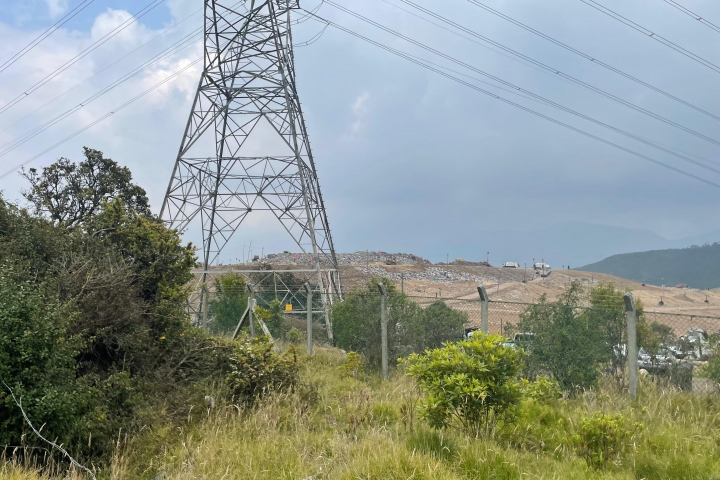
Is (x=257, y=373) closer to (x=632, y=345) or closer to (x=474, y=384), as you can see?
(x=474, y=384)

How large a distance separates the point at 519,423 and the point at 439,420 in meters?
1.09

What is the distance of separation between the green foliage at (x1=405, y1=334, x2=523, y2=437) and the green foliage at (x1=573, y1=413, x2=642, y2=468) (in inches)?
28.2

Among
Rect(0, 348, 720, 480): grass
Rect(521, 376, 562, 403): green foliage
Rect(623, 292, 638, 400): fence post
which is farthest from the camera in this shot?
Rect(623, 292, 638, 400): fence post

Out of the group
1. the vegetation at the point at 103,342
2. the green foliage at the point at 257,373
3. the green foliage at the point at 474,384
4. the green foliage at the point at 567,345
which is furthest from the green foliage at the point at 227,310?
the green foliage at the point at 474,384

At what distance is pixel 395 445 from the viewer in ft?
15.2

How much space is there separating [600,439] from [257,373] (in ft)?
14.5

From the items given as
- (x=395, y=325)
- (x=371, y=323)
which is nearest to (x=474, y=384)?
(x=395, y=325)

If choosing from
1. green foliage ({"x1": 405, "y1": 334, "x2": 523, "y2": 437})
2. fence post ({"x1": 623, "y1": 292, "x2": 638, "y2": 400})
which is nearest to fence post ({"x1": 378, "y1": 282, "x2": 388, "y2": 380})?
fence post ({"x1": 623, "y1": 292, "x2": 638, "y2": 400})

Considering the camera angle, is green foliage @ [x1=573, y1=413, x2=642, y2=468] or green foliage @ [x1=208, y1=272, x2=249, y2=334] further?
green foliage @ [x1=208, y1=272, x2=249, y2=334]

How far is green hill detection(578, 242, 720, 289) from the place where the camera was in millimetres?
153375

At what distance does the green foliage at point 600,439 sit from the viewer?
506 centimetres

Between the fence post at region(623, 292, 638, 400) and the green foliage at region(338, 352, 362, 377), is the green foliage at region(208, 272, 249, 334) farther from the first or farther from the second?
the fence post at region(623, 292, 638, 400)

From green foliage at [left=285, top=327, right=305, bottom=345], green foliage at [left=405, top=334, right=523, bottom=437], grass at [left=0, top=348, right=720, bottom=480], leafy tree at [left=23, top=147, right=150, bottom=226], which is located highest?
leafy tree at [left=23, top=147, right=150, bottom=226]

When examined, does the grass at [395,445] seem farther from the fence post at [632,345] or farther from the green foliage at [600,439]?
the fence post at [632,345]
